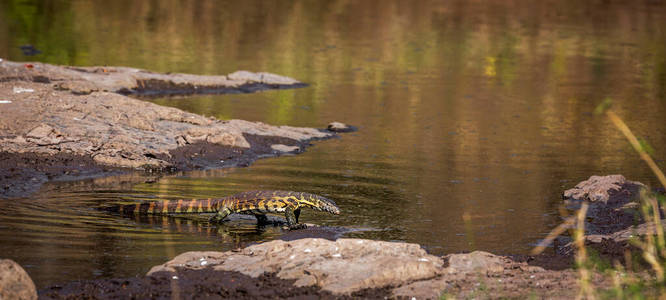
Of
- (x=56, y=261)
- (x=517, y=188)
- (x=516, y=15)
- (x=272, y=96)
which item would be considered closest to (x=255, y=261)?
(x=56, y=261)

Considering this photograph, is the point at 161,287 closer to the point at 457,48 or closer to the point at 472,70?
the point at 472,70

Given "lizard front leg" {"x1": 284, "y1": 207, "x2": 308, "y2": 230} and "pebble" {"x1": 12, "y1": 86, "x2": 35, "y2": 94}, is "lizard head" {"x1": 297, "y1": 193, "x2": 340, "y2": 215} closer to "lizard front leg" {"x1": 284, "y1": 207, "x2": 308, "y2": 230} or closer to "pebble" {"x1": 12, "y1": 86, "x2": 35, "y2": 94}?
"lizard front leg" {"x1": 284, "y1": 207, "x2": 308, "y2": 230}

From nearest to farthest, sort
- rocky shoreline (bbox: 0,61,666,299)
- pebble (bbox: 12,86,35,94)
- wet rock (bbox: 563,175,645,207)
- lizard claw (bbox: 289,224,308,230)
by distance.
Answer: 1. rocky shoreline (bbox: 0,61,666,299)
2. lizard claw (bbox: 289,224,308,230)
3. wet rock (bbox: 563,175,645,207)
4. pebble (bbox: 12,86,35,94)

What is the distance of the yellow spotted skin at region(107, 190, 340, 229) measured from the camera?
452 inches

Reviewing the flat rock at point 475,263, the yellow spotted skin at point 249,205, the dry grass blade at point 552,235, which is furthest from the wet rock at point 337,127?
the flat rock at point 475,263

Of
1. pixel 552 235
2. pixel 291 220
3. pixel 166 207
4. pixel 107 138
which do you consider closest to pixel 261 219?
Result: pixel 291 220

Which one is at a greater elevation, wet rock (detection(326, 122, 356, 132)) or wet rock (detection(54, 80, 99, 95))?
wet rock (detection(54, 80, 99, 95))

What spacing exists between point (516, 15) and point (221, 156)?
3627 cm

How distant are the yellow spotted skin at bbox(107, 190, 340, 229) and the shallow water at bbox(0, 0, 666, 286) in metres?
0.22

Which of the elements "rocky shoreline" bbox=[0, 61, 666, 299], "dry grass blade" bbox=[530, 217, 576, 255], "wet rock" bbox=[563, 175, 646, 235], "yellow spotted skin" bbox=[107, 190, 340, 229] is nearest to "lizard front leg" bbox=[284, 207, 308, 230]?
"yellow spotted skin" bbox=[107, 190, 340, 229]

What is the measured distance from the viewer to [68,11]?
4441 centimetres

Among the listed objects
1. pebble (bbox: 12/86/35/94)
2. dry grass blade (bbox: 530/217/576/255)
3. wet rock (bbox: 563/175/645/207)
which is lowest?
dry grass blade (bbox: 530/217/576/255)

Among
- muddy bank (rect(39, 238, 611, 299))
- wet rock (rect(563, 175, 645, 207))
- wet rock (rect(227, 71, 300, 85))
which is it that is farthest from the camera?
wet rock (rect(227, 71, 300, 85))

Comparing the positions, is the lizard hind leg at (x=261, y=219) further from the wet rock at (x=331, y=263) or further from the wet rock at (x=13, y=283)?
the wet rock at (x=13, y=283)
